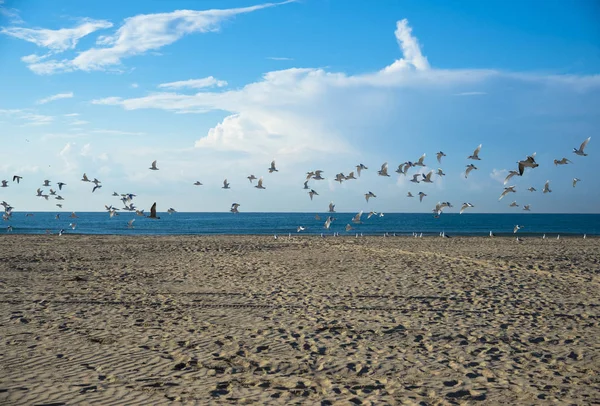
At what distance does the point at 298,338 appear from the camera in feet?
28.7

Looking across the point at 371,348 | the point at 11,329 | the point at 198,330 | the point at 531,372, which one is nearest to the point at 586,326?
the point at 531,372

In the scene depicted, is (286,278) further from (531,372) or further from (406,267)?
(531,372)

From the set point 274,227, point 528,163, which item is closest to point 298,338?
point 528,163

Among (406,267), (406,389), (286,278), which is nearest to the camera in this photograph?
A: (406,389)

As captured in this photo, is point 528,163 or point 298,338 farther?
point 528,163

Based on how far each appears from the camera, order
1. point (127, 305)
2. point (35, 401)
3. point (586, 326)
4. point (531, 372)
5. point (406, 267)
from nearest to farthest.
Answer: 1. point (35, 401)
2. point (531, 372)
3. point (586, 326)
4. point (127, 305)
5. point (406, 267)

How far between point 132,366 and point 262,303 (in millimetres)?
4893

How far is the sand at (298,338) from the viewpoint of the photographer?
6336mm

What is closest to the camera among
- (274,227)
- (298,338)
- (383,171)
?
(298,338)

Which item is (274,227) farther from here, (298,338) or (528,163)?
(298,338)

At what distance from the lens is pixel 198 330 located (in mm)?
9273

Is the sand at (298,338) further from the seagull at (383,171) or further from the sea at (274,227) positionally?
the sea at (274,227)

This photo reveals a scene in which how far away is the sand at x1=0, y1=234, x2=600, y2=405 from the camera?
20.8 ft

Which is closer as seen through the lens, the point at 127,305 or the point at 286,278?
the point at 127,305
